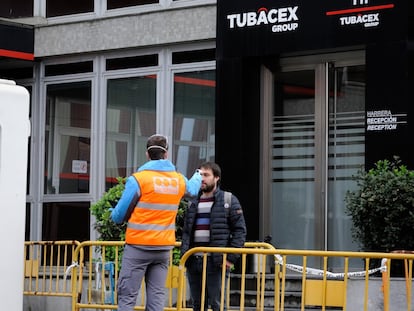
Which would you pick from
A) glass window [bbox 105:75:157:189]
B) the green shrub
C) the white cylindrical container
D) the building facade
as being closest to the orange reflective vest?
the white cylindrical container

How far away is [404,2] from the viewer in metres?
13.0

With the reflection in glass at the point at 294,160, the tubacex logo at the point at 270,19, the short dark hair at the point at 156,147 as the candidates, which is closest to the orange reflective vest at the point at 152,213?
the short dark hair at the point at 156,147

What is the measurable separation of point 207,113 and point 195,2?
1.78 meters

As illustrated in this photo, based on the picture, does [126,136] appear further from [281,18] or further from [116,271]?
[116,271]

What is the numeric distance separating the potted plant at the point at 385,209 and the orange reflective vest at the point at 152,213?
12.5 ft

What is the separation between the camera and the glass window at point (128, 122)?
16.1 m

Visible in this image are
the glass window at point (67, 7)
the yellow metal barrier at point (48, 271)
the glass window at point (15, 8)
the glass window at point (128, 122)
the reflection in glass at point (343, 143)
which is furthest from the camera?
the glass window at point (15, 8)

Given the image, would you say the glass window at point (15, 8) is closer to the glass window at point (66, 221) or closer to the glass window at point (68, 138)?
the glass window at point (68, 138)

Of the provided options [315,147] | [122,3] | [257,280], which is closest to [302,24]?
[315,147]

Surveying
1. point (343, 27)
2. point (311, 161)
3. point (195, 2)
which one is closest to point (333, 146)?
point (311, 161)

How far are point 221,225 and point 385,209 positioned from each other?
9.77 ft

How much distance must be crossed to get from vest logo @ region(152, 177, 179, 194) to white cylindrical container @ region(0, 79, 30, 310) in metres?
1.23

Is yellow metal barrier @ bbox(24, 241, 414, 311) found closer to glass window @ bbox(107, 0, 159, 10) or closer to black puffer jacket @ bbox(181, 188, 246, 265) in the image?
black puffer jacket @ bbox(181, 188, 246, 265)

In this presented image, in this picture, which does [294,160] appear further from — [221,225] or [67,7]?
[67,7]
